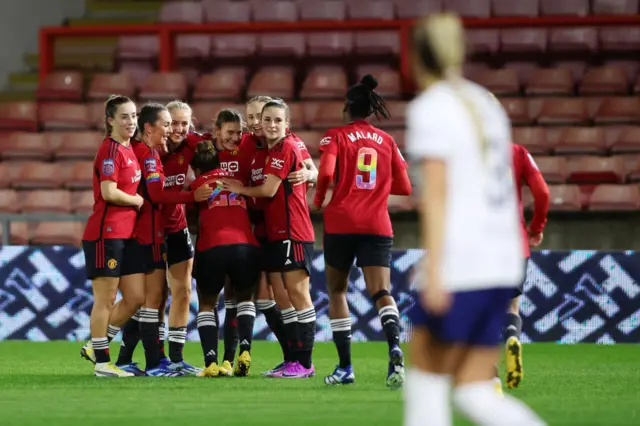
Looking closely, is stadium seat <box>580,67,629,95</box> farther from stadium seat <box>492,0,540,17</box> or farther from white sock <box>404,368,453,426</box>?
white sock <box>404,368,453,426</box>

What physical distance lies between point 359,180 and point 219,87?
870cm

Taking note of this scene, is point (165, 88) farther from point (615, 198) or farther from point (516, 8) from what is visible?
point (615, 198)

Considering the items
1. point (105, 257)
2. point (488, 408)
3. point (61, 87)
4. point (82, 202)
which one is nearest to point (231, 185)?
point (105, 257)

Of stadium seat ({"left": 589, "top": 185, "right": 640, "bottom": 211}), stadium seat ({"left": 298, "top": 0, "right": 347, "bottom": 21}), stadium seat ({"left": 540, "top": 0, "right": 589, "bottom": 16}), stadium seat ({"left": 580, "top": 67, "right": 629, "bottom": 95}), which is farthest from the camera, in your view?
stadium seat ({"left": 298, "top": 0, "right": 347, "bottom": 21})

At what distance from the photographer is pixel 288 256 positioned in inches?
299

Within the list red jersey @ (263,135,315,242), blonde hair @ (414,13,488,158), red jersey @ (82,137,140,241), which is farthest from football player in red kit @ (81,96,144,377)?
blonde hair @ (414,13,488,158)

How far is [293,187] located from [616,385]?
2.39 meters

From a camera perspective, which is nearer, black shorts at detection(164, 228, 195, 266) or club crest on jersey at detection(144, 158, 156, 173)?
club crest on jersey at detection(144, 158, 156, 173)

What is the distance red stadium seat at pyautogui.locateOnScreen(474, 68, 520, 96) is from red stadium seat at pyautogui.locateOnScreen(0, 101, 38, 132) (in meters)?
5.81

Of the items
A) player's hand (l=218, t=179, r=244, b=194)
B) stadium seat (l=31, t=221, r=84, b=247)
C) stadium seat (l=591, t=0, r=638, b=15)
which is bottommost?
stadium seat (l=31, t=221, r=84, b=247)

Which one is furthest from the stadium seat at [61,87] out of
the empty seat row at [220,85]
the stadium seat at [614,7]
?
the stadium seat at [614,7]

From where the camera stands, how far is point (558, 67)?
1545cm

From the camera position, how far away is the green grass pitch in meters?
5.56

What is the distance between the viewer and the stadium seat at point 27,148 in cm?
1493
